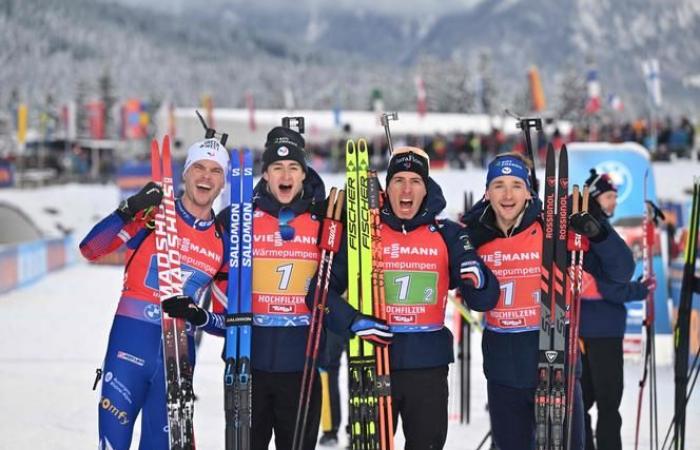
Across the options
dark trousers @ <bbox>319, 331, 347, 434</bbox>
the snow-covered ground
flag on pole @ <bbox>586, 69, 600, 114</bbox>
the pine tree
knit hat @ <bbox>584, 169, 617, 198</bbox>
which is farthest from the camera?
the pine tree

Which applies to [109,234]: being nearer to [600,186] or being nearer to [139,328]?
[139,328]

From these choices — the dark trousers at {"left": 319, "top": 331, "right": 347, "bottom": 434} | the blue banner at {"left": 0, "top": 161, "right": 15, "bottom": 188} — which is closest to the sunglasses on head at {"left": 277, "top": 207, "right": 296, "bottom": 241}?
the dark trousers at {"left": 319, "top": 331, "right": 347, "bottom": 434}

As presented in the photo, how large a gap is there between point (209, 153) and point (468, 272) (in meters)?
1.37

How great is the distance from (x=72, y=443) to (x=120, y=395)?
7.79ft

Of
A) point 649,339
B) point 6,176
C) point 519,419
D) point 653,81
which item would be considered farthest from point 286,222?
point 6,176

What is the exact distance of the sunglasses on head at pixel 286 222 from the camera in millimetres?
3830

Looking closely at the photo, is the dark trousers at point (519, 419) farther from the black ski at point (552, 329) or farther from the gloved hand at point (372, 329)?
the gloved hand at point (372, 329)

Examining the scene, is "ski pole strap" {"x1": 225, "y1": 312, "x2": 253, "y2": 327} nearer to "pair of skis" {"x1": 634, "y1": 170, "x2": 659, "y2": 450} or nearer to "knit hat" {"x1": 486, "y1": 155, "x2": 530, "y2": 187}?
"knit hat" {"x1": 486, "y1": 155, "x2": 530, "y2": 187}

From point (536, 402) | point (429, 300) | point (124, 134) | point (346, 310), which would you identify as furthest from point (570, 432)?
point (124, 134)

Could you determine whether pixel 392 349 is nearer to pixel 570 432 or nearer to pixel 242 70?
pixel 570 432

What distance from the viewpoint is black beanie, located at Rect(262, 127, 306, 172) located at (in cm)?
387

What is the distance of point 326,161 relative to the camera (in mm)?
33188

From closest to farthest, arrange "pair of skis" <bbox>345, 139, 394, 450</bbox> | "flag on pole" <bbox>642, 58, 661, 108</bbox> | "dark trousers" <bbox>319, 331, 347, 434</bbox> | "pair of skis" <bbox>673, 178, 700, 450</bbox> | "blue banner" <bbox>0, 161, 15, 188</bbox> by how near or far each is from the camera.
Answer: "pair of skis" <bbox>345, 139, 394, 450</bbox>, "pair of skis" <bbox>673, 178, 700, 450</bbox>, "dark trousers" <bbox>319, 331, 347, 434</bbox>, "flag on pole" <bbox>642, 58, 661, 108</bbox>, "blue banner" <bbox>0, 161, 15, 188</bbox>

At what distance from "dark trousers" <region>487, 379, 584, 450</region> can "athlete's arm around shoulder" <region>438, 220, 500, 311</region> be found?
17.3 inches
